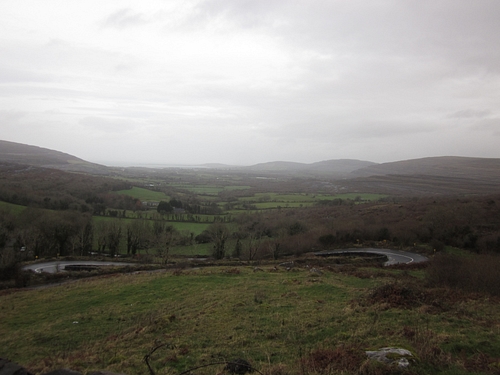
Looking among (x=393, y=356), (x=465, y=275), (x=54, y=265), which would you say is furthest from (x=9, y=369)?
(x=54, y=265)

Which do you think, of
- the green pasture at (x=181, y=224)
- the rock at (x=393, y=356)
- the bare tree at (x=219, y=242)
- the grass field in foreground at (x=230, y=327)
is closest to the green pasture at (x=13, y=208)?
the green pasture at (x=181, y=224)

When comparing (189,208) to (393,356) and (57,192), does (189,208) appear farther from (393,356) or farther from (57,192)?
(393,356)

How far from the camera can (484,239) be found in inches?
1859

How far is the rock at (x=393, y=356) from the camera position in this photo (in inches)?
301

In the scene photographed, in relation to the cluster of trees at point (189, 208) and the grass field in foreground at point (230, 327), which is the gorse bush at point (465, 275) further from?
the cluster of trees at point (189, 208)

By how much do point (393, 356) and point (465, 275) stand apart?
55.5 feet

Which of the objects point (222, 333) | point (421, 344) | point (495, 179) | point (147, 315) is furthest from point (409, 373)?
point (495, 179)

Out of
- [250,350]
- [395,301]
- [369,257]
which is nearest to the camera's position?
[250,350]

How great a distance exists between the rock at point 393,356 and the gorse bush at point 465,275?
15.0 meters

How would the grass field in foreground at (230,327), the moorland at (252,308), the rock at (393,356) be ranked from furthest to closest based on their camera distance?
the grass field in foreground at (230,327) < the moorland at (252,308) < the rock at (393,356)

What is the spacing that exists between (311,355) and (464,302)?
1128 centimetres

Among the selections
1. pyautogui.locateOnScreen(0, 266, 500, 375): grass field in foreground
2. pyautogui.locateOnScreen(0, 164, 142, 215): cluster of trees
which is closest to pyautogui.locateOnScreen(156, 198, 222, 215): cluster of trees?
pyautogui.locateOnScreen(0, 164, 142, 215): cluster of trees

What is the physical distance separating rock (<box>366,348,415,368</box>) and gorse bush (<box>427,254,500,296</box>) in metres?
15.0

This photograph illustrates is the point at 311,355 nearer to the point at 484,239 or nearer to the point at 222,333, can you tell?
the point at 222,333
